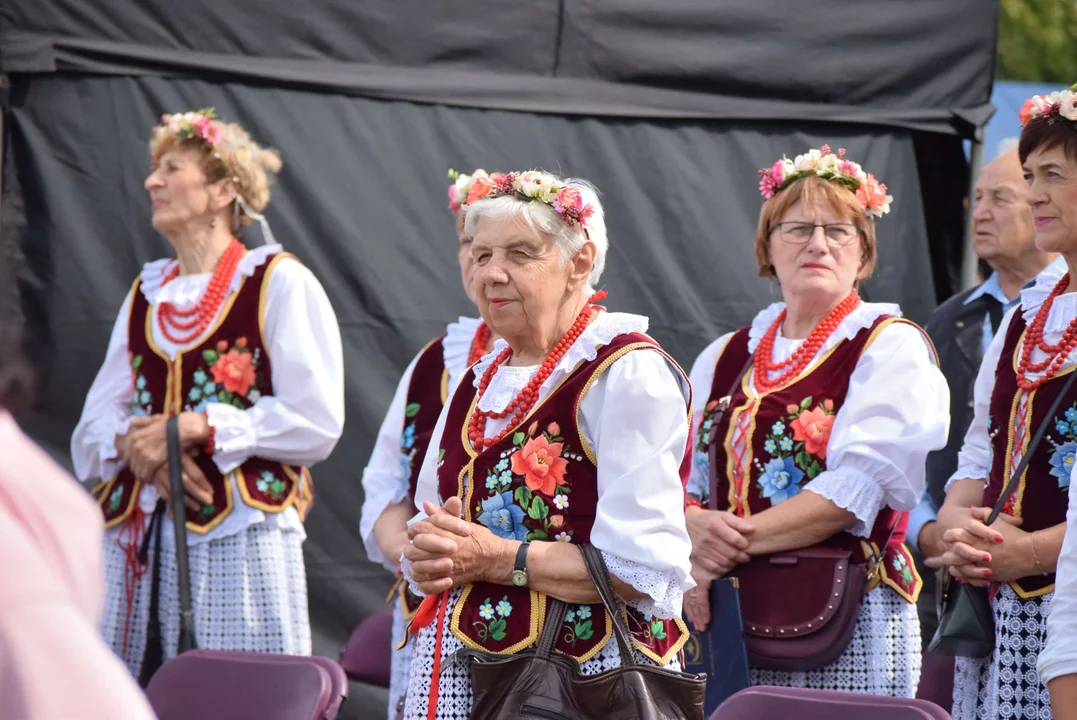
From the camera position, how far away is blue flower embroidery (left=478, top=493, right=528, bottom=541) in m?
2.53

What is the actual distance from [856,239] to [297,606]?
1797 mm

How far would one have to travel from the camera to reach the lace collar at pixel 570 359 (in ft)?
8.46

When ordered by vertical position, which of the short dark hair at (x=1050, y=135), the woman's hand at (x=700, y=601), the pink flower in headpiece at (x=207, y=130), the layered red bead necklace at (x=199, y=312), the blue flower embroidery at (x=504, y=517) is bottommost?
the woman's hand at (x=700, y=601)

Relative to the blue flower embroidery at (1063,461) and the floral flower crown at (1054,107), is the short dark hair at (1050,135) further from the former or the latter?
the blue flower embroidery at (1063,461)

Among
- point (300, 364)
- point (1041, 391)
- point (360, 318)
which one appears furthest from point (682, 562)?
point (360, 318)

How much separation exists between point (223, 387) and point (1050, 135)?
2.23 meters

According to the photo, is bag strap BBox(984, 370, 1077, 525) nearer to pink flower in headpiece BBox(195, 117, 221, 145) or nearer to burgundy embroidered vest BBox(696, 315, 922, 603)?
burgundy embroidered vest BBox(696, 315, 922, 603)

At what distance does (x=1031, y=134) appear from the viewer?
118 inches

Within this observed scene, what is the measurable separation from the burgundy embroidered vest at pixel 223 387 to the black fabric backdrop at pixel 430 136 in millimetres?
522

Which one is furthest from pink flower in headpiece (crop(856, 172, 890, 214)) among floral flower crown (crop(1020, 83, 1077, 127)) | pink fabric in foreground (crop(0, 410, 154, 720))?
pink fabric in foreground (crop(0, 410, 154, 720))

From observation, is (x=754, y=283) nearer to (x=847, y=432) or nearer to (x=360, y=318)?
(x=360, y=318)

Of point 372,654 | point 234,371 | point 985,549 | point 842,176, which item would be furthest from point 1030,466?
point 234,371

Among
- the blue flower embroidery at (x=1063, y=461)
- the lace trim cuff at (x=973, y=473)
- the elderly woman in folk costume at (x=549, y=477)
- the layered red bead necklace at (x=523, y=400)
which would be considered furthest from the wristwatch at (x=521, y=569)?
the lace trim cuff at (x=973, y=473)

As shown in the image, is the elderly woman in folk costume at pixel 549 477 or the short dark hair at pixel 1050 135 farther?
the short dark hair at pixel 1050 135
